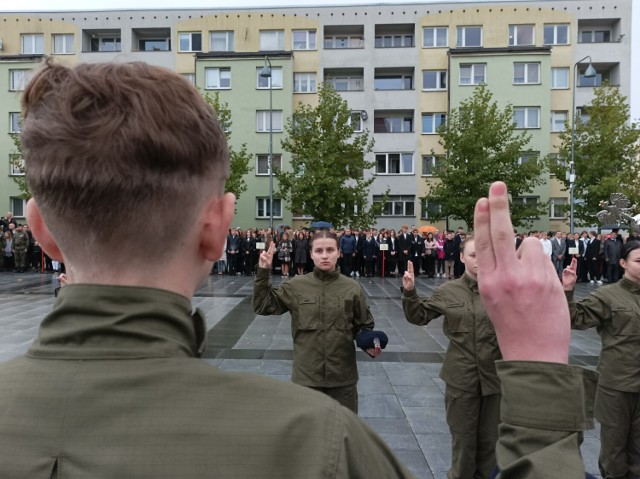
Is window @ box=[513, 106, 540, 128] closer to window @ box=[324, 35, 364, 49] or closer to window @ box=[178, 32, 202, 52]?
window @ box=[324, 35, 364, 49]

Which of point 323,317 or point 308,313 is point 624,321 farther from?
point 308,313

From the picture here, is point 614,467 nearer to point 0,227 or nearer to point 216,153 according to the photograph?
point 216,153

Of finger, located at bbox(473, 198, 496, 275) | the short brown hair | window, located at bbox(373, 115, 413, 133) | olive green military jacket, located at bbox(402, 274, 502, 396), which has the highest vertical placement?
window, located at bbox(373, 115, 413, 133)

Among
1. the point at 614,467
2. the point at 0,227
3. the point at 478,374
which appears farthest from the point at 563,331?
the point at 0,227

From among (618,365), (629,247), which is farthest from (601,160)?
(618,365)

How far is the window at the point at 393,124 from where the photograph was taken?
123 ft

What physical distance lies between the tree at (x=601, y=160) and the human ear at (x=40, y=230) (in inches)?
1235

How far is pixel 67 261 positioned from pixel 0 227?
27.1m

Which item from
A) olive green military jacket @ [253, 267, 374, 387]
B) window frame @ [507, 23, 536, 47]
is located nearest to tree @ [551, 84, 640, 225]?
window frame @ [507, 23, 536, 47]

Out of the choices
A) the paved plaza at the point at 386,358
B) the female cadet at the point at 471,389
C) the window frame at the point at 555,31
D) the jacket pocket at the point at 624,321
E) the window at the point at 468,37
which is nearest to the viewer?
the female cadet at the point at 471,389

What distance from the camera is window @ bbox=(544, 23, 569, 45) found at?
3650 cm

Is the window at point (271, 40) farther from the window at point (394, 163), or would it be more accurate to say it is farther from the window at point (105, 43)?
the window at point (105, 43)

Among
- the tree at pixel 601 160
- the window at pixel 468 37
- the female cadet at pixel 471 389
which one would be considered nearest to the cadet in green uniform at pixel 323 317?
the female cadet at pixel 471 389

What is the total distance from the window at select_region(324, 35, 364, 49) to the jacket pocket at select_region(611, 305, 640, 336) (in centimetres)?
3692
